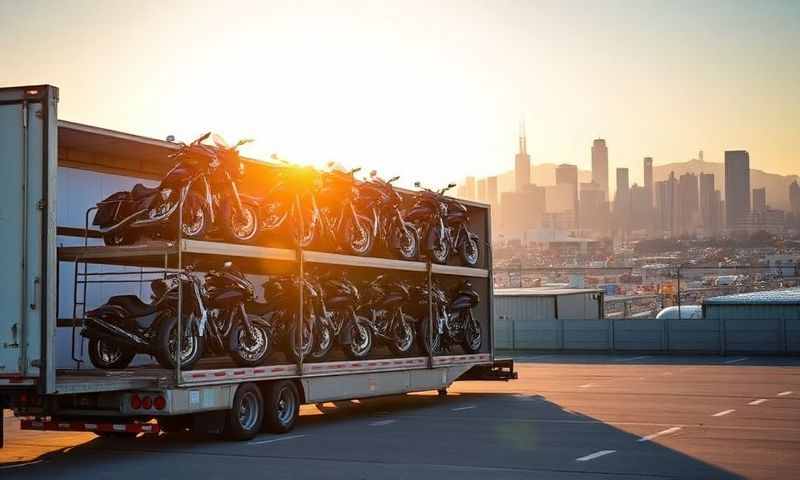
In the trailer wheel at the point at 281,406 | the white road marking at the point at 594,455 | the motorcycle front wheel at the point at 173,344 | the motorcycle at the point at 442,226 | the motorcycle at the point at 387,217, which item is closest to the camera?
the white road marking at the point at 594,455

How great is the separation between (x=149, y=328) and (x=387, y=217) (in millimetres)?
6116

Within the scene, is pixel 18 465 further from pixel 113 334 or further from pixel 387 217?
pixel 387 217

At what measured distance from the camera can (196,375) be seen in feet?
44.9

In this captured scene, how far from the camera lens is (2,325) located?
39.0 ft

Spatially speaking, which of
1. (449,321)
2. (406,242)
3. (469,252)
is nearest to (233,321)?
(406,242)

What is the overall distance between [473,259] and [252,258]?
7.22 metres

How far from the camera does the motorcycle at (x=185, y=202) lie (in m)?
13.9

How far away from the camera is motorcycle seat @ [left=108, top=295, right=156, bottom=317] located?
1395 cm

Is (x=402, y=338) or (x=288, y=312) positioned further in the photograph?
(x=402, y=338)

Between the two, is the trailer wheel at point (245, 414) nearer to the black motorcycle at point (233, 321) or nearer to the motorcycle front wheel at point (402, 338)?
the black motorcycle at point (233, 321)

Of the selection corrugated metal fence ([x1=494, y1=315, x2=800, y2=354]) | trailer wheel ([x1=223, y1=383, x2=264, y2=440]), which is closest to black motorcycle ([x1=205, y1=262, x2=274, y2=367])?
trailer wheel ([x1=223, y1=383, x2=264, y2=440])

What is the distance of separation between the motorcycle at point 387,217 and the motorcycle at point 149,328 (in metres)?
4.88

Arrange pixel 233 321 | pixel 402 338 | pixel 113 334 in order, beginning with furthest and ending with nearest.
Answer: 1. pixel 402 338
2. pixel 233 321
3. pixel 113 334

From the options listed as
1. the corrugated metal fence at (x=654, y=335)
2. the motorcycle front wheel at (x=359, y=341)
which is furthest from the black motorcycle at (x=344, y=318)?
the corrugated metal fence at (x=654, y=335)
